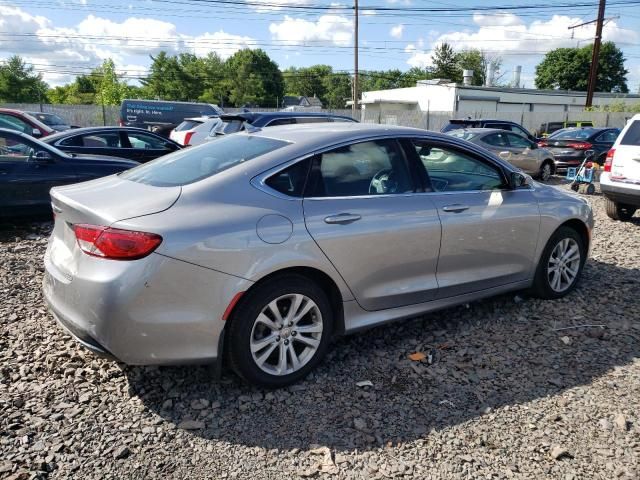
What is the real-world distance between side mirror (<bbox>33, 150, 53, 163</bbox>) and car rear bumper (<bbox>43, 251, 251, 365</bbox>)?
4982 millimetres

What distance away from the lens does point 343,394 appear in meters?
3.33

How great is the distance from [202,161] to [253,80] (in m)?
88.9

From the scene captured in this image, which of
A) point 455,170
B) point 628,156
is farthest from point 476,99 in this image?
point 455,170

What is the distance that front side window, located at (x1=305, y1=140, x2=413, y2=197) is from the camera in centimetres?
346

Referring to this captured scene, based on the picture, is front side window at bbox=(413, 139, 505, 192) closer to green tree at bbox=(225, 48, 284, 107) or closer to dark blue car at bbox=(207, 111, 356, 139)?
dark blue car at bbox=(207, 111, 356, 139)

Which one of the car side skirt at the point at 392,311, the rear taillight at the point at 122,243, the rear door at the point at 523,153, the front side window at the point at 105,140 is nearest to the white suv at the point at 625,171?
the car side skirt at the point at 392,311

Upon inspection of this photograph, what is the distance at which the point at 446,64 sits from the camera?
85938 mm

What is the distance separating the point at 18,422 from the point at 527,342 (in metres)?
3.45

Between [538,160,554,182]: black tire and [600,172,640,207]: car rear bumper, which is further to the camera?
[538,160,554,182]: black tire

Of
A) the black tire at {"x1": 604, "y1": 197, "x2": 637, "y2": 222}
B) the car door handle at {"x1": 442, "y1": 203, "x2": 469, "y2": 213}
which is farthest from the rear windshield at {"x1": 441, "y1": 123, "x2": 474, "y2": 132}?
the car door handle at {"x1": 442, "y1": 203, "x2": 469, "y2": 213}

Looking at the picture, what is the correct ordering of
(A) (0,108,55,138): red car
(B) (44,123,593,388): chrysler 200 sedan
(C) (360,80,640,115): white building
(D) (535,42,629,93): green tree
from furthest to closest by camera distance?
(D) (535,42,629,93): green tree → (C) (360,80,640,115): white building → (A) (0,108,55,138): red car → (B) (44,123,593,388): chrysler 200 sedan

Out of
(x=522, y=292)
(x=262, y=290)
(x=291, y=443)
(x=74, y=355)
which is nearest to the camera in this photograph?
(x=291, y=443)

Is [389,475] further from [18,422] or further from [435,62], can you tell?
[435,62]

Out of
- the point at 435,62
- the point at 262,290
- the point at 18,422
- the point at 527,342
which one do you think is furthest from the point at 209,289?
the point at 435,62
